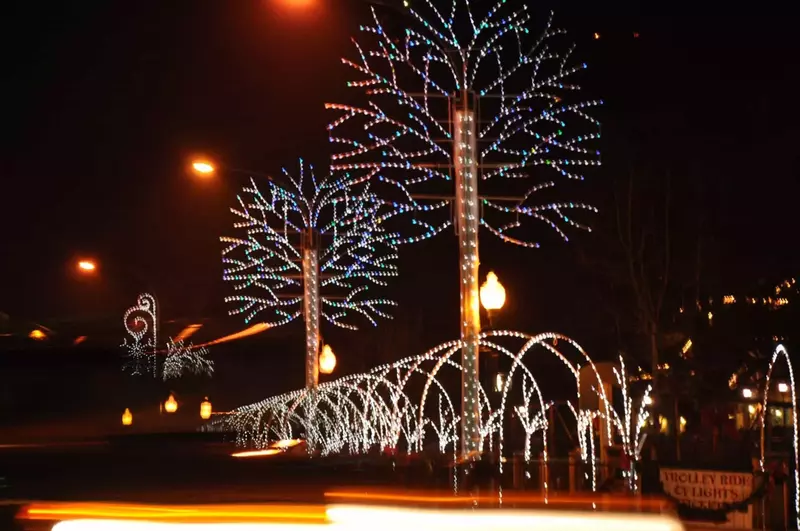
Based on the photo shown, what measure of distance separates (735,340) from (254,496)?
82.0 ft

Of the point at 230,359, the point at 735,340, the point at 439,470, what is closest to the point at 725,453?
the point at 439,470

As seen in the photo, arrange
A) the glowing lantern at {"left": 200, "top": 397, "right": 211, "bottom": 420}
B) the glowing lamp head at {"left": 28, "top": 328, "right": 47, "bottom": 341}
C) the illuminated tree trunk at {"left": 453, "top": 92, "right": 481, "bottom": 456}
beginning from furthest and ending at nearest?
1. the glowing lantern at {"left": 200, "top": 397, "right": 211, "bottom": 420}
2. the glowing lamp head at {"left": 28, "top": 328, "right": 47, "bottom": 341}
3. the illuminated tree trunk at {"left": 453, "top": 92, "right": 481, "bottom": 456}

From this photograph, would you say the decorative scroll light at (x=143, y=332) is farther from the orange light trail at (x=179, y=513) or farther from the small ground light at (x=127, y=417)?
the orange light trail at (x=179, y=513)

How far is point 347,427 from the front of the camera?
1102 inches

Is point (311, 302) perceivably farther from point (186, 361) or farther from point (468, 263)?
point (186, 361)

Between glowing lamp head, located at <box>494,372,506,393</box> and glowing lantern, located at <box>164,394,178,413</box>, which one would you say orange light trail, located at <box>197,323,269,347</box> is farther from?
glowing lamp head, located at <box>494,372,506,393</box>

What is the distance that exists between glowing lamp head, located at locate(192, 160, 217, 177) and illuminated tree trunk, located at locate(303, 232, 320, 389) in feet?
21.8

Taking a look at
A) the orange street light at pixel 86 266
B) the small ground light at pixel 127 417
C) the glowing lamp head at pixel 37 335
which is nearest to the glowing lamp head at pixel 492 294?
the glowing lamp head at pixel 37 335

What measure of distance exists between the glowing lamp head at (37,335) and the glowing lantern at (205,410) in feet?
69.8

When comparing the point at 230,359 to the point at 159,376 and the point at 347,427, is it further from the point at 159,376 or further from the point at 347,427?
the point at 347,427

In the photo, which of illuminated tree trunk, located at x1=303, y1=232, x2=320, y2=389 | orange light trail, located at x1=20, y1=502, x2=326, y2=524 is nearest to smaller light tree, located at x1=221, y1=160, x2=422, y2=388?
illuminated tree trunk, located at x1=303, y1=232, x2=320, y2=389

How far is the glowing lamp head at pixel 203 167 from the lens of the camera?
2383 cm

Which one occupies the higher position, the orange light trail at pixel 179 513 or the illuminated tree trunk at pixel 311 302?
the illuminated tree trunk at pixel 311 302

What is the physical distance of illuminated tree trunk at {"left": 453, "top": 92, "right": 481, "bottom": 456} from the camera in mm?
16312
